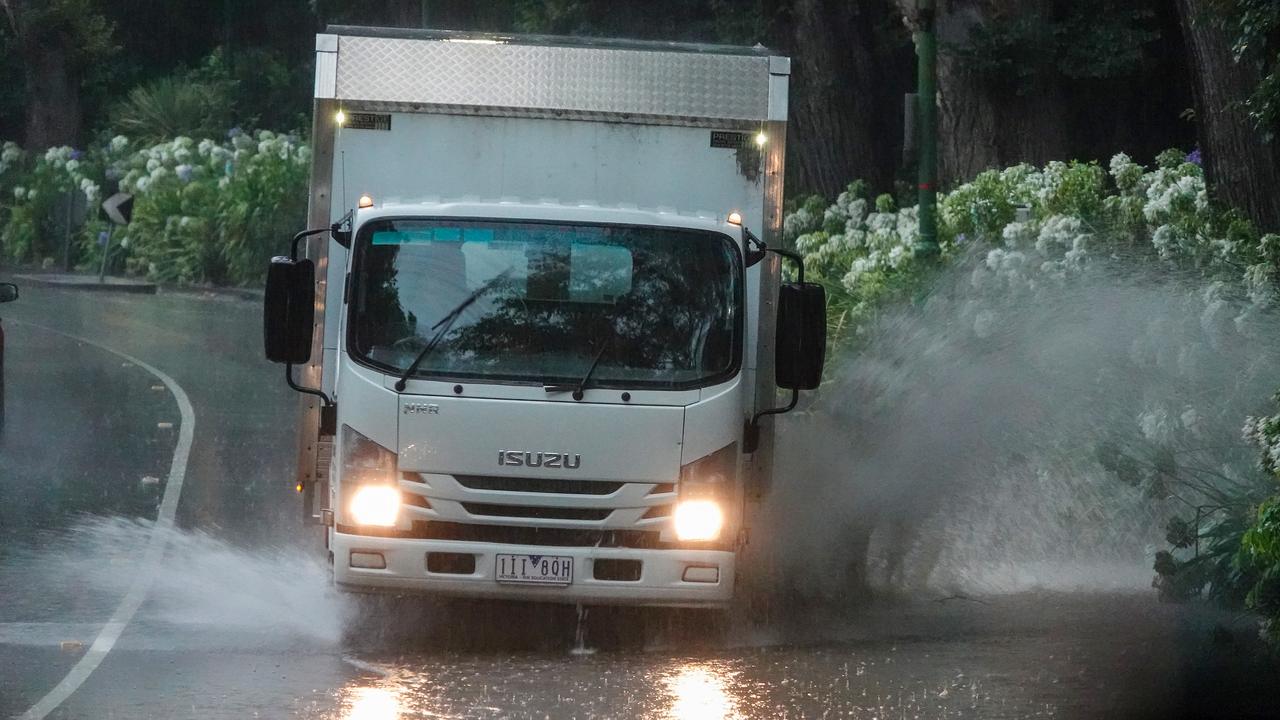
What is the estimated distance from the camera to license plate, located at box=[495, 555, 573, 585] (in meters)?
9.39

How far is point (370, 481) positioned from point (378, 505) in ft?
0.37

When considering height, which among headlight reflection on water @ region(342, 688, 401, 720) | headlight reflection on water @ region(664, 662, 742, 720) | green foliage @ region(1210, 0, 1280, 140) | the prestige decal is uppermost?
green foliage @ region(1210, 0, 1280, 140)

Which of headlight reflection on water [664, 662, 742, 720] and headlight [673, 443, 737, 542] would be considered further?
headlight [673, 443, 737, 542]

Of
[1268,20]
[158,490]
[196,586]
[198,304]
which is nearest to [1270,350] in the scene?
[1268,20]

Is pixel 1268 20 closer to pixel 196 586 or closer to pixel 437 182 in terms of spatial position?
pixel 437 182

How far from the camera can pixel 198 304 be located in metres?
35.3

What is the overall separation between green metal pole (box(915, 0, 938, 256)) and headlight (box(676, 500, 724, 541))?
284 inches

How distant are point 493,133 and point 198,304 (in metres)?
26.2

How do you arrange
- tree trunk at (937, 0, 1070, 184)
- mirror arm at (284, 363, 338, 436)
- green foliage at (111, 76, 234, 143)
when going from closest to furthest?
mirror arm at (284, 363, 338, 436)
tree trunk at (937, 0, 1070, 184)
green foliage at (111, 76, 234, 143)

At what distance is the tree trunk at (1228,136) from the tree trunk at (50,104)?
41.2 meters

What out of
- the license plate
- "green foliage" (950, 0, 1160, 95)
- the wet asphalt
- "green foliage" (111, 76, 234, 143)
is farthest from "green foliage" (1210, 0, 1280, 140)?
"green foliage" (111, 76, 234, 143)

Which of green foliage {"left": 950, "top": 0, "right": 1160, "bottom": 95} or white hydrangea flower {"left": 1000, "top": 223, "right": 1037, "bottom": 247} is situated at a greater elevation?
green foliage {"left": 950, "top": 0, "right": 1160, "bottom": 95}

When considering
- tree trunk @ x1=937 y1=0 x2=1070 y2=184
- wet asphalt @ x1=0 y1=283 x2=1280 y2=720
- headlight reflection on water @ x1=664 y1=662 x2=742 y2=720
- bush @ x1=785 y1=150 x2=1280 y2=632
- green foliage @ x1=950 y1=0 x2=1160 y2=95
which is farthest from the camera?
tree trunk @ x1=937 y1=0 x2=1070 y2=184

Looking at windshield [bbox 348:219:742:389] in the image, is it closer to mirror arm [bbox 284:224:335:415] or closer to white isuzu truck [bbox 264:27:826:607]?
white isuzu truck [bbox 264:27:826:607]
